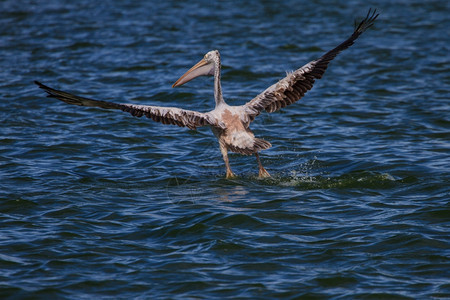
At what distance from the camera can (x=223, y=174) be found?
9.62 metres

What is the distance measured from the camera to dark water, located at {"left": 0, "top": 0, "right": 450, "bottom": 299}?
6164 millimetres

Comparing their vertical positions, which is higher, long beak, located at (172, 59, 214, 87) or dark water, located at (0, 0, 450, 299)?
long beak, located at (172, 59, 214, 87)

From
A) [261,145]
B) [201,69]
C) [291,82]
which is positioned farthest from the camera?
[201,69]

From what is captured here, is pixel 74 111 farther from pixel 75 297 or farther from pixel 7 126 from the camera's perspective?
pixel 75 297

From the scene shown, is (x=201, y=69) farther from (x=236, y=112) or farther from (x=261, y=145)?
(x=261, y=145)

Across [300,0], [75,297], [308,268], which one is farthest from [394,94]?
[300,0]

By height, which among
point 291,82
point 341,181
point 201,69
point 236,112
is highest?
point 201,69

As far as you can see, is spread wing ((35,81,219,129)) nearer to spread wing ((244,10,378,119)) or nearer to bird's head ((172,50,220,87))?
spread wing ((244,10,378,119))

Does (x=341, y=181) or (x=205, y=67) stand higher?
(x=205, y=67)

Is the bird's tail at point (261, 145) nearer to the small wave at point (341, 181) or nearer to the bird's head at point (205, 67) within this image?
the small wave at point (341, 181)

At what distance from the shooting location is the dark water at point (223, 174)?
243 inches

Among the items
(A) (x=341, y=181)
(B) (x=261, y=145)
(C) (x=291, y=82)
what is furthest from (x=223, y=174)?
(A) (x=341, y=181)

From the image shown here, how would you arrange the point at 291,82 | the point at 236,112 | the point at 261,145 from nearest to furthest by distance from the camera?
the point at 261,145 → the point at 236,112 → the point at 291,82

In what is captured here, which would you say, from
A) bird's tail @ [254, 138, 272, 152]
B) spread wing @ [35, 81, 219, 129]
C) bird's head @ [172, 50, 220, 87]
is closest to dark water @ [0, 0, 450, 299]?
bird's tail @ [254, 138, 272, 152]
